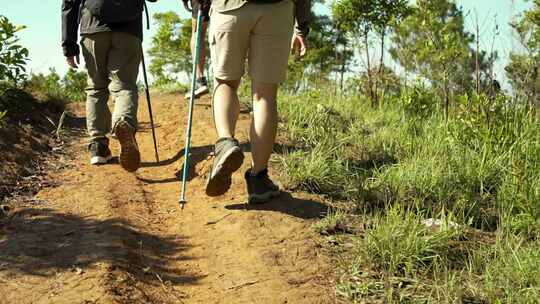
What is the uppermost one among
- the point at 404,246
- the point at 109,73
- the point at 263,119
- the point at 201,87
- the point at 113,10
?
the point at 113,10

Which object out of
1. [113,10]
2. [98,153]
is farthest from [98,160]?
[113,10]

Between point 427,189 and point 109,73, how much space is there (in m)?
3.02

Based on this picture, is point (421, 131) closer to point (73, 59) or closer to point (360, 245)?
point (360, 245)

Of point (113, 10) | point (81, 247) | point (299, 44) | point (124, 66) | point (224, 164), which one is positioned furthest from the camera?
point (124, 66)

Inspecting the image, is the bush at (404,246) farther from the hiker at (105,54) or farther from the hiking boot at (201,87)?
the hiking boot at (201,87)

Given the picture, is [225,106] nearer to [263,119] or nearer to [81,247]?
[263,119]

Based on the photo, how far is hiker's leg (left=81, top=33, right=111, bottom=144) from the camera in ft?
18.5

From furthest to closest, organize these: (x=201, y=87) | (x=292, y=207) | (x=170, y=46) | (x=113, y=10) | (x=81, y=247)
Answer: (x=170, y=46) → (x=201, y=87) → (x=113, y=10) → (x=292, y=207) → (x=81, y=247)

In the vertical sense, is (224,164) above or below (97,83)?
below

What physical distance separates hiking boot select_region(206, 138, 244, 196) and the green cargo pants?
164 cm

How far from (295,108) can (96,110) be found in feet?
6.33

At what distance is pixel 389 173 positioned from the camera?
4617 mm

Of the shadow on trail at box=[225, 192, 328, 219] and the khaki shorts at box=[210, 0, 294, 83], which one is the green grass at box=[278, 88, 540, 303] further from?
the khaki shorts at box=[210, 0, 294, 83]

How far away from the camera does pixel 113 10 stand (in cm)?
545
